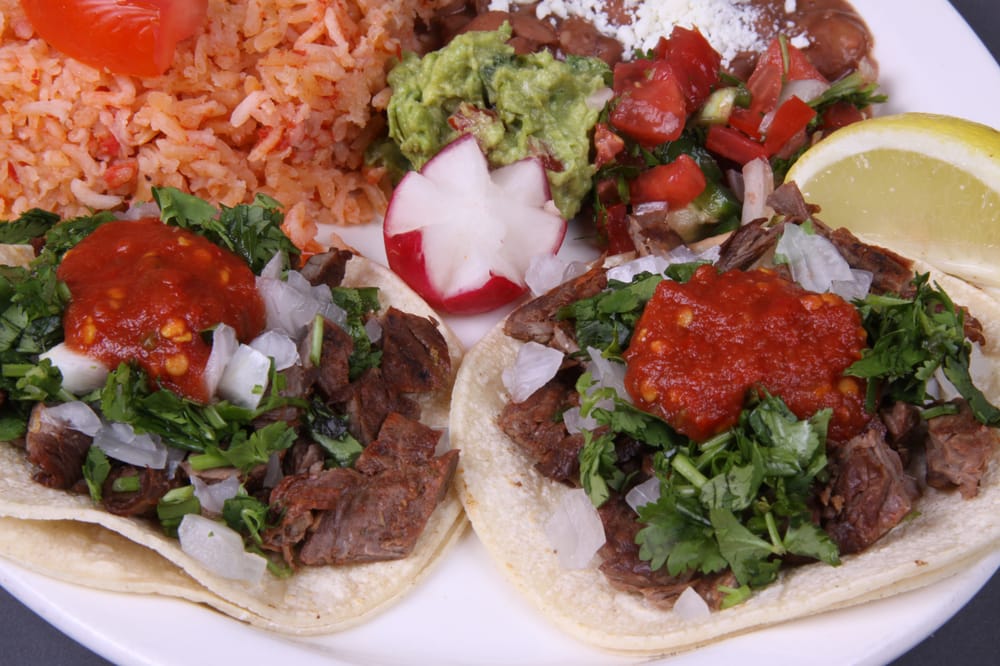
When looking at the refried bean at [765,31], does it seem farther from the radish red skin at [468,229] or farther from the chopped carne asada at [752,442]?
the chopped carne asada at [752,442]

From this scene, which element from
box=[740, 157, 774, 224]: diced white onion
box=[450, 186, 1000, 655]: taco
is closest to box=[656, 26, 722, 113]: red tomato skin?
box=[740, 157, 774, 224]: diced white onion

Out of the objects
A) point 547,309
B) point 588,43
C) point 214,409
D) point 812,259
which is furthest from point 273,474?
point 588,43

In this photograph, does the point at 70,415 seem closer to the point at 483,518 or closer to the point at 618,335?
the point at 483,518

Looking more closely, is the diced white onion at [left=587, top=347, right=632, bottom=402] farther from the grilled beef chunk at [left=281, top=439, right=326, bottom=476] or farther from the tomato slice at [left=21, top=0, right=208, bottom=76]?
the tomato slice at [left=21, top=0, right=208, bottom=76]

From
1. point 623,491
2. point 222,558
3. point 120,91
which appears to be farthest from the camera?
point 120,91

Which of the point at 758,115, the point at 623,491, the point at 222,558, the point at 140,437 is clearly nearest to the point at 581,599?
the point at 623,491

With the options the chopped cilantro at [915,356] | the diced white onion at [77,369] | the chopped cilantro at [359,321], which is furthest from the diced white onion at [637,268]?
the diced white onion at [77,369]
